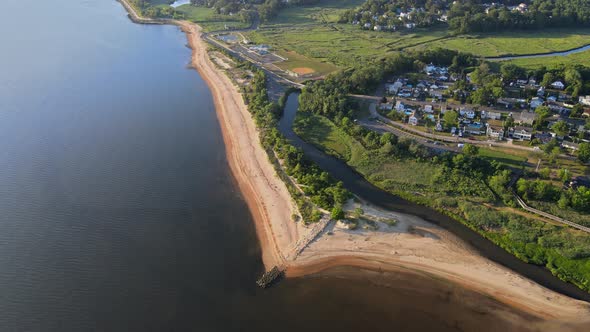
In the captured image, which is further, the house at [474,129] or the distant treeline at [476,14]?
the distant treeline at [476,14]

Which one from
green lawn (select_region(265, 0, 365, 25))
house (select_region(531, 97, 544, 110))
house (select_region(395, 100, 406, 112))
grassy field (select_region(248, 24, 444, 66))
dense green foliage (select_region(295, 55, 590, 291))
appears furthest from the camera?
green lawn (select_region(265, 0, 365, 25))

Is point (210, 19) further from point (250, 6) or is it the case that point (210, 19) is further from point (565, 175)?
point (565, 175)

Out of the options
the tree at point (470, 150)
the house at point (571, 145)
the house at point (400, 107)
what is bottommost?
the house at point (571, 145)

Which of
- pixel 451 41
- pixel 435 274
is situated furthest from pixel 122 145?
pixel 451 41

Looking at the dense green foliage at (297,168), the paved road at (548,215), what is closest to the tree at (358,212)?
the dense green foliage at (297,168)

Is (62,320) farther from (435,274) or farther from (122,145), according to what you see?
(435,274)

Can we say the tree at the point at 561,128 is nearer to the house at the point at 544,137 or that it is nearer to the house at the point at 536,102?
the house at the point at 544,137

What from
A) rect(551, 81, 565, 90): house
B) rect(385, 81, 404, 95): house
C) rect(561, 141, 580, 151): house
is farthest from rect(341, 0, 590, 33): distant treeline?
rect(561, 141, 580, 151): house

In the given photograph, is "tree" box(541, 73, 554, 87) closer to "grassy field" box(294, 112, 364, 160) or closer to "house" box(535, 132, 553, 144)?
"house" box(535, 132, 553, 144)
